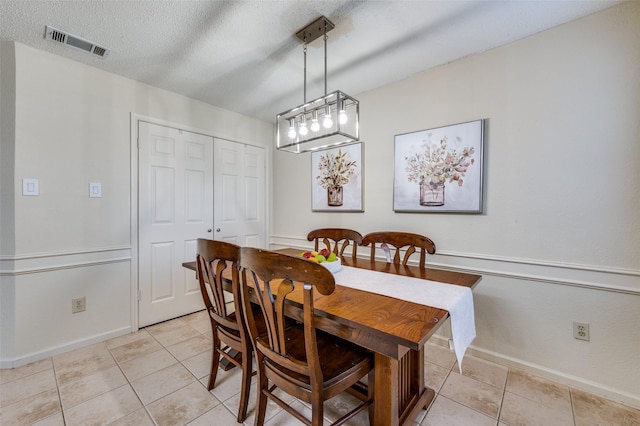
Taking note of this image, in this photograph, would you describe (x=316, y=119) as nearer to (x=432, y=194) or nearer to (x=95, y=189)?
(x=432, y=194)

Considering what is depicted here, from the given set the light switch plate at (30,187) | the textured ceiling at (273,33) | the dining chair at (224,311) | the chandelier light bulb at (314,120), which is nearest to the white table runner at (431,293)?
the dining chair at (224,311)

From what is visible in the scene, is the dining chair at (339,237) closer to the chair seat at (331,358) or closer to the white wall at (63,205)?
the chair seat at (331,358)

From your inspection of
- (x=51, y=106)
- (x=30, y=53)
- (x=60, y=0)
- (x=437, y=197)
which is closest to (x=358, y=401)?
(x=437, y=197)

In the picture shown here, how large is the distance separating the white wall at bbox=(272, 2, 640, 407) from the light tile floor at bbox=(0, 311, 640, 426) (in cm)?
23

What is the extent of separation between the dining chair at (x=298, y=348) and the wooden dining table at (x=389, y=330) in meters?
0.07

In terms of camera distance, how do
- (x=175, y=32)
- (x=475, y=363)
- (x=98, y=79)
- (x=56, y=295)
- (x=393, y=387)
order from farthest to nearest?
(x=98, y=79)
(x=56, y=295)
(x=475, y=363)
(x=175, y=32)
(x=393, y=387)

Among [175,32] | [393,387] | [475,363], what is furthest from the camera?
[475,363]

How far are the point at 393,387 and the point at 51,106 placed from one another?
303cm

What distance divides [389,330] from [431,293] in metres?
0.50

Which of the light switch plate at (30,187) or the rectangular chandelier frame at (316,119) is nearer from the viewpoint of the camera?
the rectangular chandelier frame at (316,119)

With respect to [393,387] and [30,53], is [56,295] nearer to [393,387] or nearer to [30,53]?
[30,53]

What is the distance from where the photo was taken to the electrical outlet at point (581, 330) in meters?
1.67

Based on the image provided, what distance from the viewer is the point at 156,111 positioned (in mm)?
2648

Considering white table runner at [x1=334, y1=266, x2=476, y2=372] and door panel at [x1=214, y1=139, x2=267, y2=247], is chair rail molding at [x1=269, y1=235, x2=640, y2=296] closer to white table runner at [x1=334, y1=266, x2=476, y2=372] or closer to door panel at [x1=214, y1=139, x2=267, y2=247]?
white table runner at [x1=334, y1=266, x2=476, y2=372]
